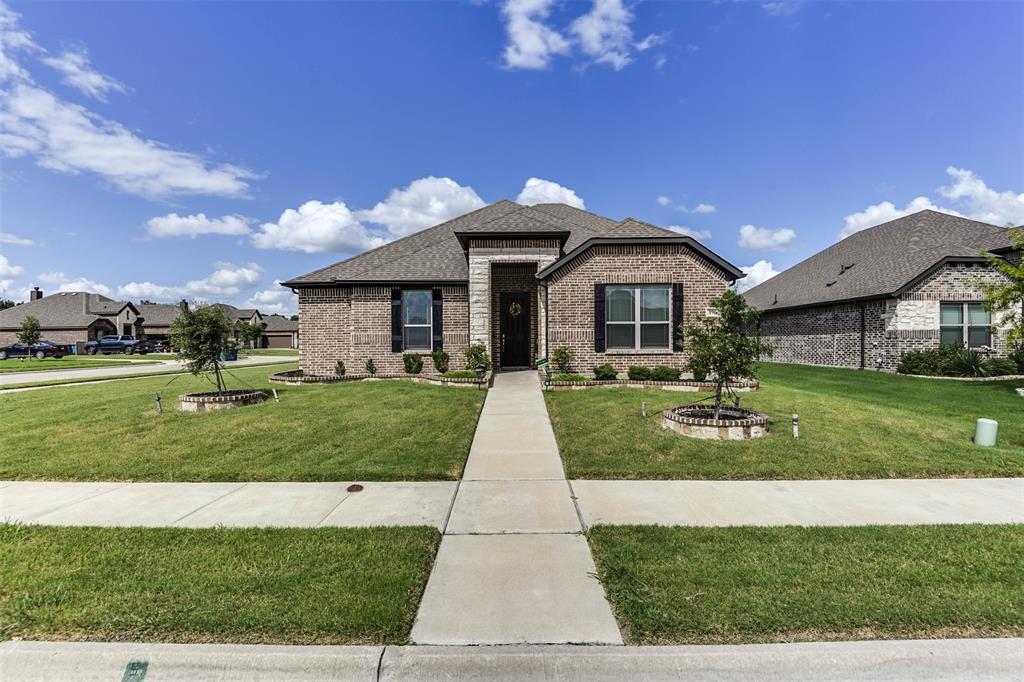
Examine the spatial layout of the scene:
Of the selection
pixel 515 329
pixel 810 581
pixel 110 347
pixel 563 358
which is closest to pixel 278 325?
pixel 110 347

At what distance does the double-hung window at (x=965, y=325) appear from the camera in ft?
55.4

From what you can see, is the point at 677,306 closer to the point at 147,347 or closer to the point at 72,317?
the point at 147,347

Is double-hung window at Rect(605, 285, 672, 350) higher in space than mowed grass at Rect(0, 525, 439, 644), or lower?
higher

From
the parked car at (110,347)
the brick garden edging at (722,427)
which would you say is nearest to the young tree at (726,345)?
the brick garden edging at (722,427)

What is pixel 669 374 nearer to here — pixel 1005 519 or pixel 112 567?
pixel 1005 519

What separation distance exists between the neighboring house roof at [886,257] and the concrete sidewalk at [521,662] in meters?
18.9

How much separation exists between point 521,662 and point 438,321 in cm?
1343

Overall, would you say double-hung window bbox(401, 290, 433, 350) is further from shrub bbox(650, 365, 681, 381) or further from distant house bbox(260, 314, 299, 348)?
distant house bbox(260, 314, 299, 348)

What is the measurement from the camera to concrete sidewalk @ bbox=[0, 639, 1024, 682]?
8.77 ft

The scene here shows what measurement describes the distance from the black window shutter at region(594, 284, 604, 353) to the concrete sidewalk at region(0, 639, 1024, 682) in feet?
36.5

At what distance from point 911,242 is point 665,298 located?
1494cm

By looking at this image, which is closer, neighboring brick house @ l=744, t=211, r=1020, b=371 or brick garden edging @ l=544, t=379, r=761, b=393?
brick garden edging @ l=544, t=379, r=761, b=393

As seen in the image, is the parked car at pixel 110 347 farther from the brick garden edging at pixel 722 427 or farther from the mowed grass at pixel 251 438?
the brick garden edging at pixel 722 427

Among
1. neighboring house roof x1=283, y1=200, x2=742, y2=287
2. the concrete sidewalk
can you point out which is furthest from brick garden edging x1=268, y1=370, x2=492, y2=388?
the concrete sidewalk
